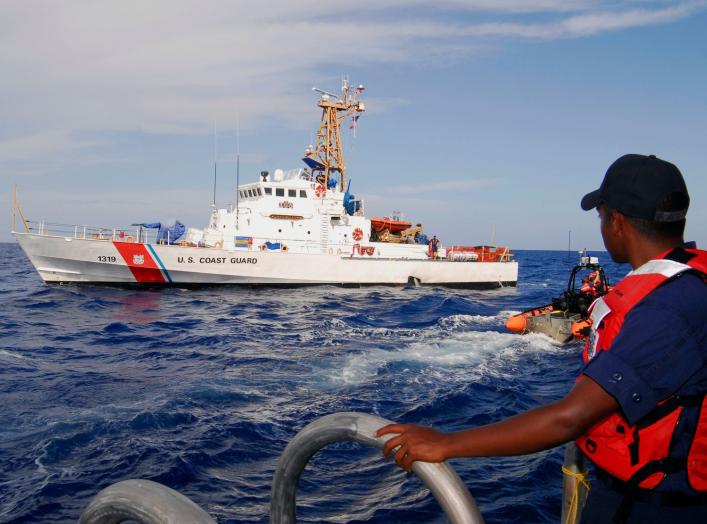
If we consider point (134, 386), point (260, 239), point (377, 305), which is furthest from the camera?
Result: point (260, 239)

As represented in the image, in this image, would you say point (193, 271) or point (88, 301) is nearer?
point (88, 301)

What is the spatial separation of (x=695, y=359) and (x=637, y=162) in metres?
0.65

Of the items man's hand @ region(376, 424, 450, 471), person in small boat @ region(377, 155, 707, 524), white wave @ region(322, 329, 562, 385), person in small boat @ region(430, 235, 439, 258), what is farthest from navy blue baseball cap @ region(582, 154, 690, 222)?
person in small boat @ region(430, 235, 439, 258)

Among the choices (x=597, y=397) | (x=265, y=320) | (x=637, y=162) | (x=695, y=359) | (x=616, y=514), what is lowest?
(x=265, y=320)

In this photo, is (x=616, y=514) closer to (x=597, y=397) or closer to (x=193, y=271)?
(x=597, y=397)

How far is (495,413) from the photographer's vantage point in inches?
311

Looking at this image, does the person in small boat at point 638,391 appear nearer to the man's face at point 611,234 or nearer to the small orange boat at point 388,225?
the man's face at point 611,234

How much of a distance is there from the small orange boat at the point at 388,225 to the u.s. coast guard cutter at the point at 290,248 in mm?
63

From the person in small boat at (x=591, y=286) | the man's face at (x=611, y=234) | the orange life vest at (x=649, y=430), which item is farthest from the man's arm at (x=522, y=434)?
the person in small boat at (x=591, y=286)

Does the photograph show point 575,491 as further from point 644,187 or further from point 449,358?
point 449,358

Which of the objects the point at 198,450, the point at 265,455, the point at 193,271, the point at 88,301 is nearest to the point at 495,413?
the point at 265,455

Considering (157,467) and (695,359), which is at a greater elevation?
(695,359)

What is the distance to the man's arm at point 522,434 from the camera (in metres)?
1.53

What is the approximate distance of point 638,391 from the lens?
1.51 m
